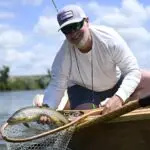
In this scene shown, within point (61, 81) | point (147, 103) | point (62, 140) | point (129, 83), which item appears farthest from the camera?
point (61, 81)

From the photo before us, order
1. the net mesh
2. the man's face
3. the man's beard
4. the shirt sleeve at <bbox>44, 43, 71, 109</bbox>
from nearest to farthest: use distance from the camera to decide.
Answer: the net mesh
the man's face
the man's beard
the shirt sleeve at <bbox>44, 43, 71, 109</bbox>

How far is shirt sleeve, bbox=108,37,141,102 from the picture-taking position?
6953 mm

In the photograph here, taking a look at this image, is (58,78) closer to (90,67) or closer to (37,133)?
(90,67)

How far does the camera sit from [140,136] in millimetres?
6406

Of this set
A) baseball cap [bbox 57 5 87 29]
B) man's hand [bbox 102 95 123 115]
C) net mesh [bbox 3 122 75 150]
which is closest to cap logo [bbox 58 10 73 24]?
baseball cap [bbox 57 5 87 29]

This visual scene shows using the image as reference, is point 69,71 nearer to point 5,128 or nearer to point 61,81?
point 61,81

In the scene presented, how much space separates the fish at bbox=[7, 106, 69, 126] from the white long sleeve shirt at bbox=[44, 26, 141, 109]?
25.7 inches

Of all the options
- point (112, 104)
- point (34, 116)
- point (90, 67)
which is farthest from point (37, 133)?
point (90, 67)

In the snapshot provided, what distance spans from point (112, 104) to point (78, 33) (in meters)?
0.76

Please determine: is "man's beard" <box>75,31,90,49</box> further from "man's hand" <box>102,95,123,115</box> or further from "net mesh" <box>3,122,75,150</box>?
"net mesh" <box>3,122,75,150</box>

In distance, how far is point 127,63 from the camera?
7020 millimetres

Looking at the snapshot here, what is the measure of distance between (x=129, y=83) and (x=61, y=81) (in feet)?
2.68

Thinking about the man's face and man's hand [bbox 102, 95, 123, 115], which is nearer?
man's hand [bbox 102, 95, 123, 115]

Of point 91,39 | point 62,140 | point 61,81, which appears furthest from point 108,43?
point 62,140
